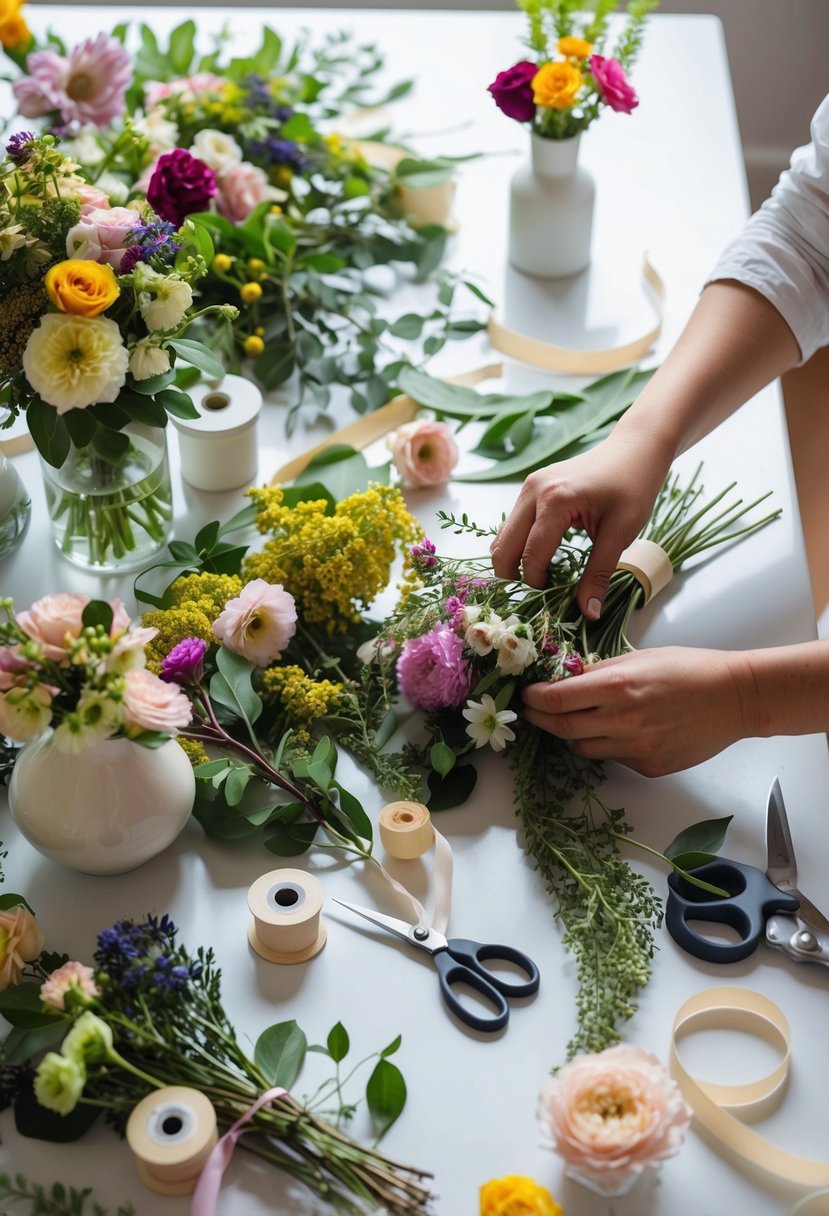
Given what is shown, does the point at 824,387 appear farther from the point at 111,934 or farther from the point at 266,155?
the point at 111,934

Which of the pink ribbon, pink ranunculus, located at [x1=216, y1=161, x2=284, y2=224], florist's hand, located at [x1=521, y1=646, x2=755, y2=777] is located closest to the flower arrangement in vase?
pink ranunculus, located at [x1=216, y1=161, x2=284, y2=224]

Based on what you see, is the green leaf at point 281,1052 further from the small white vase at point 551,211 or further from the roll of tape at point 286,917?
the small white vase at point 551,211

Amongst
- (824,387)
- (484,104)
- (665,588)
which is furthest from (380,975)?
(824,387)

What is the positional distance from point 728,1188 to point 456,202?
4.27 ft

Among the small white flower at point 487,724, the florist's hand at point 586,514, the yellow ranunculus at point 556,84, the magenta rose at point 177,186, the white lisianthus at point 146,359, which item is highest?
the yellow ranunculus at point 556,84

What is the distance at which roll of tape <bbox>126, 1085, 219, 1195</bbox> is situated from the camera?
0.76m

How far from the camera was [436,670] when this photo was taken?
3.35 feet

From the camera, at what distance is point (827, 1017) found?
0.88m

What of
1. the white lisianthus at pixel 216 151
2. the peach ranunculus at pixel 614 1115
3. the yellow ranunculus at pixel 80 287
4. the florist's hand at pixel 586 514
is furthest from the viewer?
the white lisianthus at pixel 216 151

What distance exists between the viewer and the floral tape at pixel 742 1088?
0.79 meters

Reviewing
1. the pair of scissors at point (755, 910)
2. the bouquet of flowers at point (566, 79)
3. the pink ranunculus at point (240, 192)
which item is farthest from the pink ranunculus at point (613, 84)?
the pair of scissors at point (755, 910)

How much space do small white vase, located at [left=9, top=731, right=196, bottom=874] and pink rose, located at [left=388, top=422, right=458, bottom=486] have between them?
0.46 metres

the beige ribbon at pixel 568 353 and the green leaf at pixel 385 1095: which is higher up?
the beige ribbon at pixel 568 353

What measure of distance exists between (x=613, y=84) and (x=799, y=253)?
0.99ft
